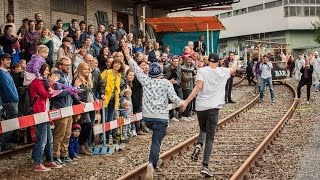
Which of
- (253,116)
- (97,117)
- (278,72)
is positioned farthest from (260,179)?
(278,72)

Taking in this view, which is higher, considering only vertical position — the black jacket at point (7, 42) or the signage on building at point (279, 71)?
the black jacket at point (7, 42)

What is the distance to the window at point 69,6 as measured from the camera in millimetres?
19630

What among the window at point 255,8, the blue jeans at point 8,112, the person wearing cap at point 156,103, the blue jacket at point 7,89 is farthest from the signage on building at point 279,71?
the window at point 255,8

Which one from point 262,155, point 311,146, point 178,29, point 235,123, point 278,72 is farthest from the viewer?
point 278,72

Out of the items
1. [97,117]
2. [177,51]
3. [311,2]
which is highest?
[311,2]

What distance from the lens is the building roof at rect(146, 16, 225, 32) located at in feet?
87.3

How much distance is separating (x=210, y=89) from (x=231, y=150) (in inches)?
124

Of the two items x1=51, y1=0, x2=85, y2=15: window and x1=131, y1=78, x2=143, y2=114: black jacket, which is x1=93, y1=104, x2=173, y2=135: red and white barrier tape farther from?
x1=51, y1=0, x2=85, y2=15: window

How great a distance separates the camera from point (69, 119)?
34.4 feet

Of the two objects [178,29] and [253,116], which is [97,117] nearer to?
[253,116]

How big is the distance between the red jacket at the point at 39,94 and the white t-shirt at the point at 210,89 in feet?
8.70

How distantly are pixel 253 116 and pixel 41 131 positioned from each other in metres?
10.1

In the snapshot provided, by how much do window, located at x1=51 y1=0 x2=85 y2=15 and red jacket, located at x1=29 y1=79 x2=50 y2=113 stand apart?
9.99 meters

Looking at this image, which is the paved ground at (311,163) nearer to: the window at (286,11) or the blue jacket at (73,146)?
the blue jacket at (73,146)
